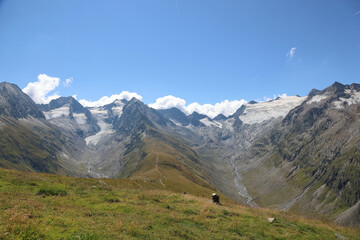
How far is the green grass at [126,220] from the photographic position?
49.9 ft

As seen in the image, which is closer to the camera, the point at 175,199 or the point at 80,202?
the point at 80,202

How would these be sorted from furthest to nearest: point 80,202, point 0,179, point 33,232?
Result: point 0,179 < point 80,202 < point 33,232

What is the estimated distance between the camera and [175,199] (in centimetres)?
3123

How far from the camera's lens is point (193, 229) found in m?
20.5

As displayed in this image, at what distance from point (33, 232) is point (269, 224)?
22940 mm

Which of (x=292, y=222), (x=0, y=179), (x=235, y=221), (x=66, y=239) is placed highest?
(x=0, y=179)

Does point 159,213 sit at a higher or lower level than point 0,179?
lower

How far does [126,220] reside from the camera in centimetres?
1955

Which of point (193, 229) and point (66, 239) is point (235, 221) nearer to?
point (193, 229)

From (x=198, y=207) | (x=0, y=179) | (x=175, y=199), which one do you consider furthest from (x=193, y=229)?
(x=0, y=179)

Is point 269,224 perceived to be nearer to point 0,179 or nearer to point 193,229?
point 193,229

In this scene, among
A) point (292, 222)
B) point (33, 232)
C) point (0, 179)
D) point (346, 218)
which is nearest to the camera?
point (33, 232)

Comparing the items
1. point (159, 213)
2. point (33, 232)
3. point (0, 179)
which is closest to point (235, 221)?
point (159, 213)

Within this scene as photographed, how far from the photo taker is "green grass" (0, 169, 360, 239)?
15219 mm
